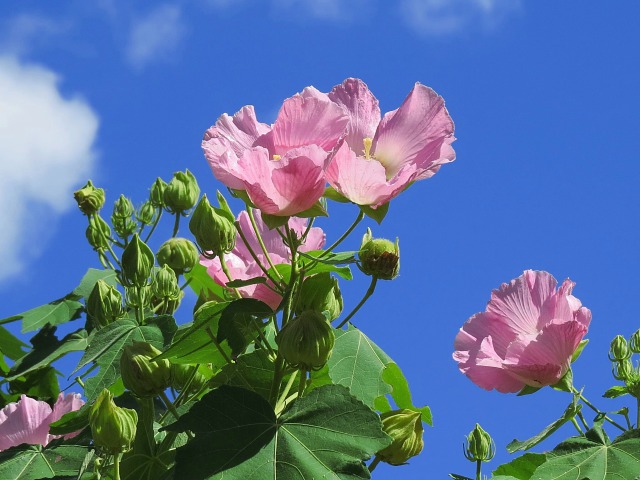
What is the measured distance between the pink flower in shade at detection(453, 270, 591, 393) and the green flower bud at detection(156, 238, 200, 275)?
70cm

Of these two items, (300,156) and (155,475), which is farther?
(155,475)

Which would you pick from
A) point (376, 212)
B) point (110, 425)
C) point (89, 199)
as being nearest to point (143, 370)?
point (110, 425)

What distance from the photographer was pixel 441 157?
1456 millimetres

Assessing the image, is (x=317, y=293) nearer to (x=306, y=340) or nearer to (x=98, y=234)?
(x=306, y=340)

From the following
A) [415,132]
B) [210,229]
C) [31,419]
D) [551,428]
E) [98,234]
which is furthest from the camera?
[98,234]

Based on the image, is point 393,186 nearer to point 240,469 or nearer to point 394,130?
point 394,130

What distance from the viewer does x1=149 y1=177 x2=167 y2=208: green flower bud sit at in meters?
2.73

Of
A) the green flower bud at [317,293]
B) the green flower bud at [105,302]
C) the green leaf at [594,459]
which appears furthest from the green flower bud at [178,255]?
the green leaf at [594,459]

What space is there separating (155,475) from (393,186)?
0.68 meters

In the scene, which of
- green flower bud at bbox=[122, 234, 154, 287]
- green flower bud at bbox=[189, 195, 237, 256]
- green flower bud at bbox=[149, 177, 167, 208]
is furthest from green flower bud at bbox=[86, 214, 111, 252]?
green flower bud at bbox=[189, 195, 237, 256]

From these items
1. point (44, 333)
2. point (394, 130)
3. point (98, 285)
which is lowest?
point (394, 130)

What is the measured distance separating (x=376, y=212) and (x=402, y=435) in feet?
1.15

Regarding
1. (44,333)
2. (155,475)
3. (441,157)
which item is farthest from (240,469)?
(44,333)

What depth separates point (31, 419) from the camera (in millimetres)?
2215
